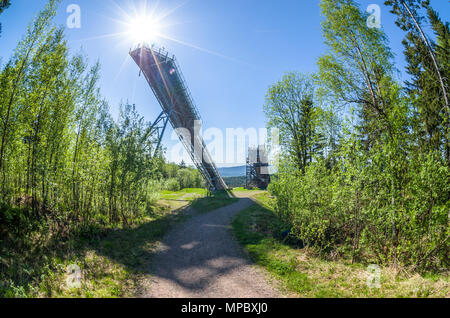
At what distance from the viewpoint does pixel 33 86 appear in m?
6.54

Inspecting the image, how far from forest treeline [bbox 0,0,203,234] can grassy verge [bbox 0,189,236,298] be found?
894mm

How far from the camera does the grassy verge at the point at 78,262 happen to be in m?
4.00

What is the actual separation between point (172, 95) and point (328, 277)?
1720 centimetres

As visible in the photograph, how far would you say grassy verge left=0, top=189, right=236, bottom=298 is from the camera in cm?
400

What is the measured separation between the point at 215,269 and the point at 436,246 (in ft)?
18.6

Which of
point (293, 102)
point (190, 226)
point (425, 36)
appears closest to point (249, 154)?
point (293, 102)

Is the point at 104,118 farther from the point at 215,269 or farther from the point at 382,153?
the point at 382,153

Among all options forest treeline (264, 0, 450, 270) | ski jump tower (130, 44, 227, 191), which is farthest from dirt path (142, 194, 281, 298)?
ski jump tower (130, 44, 227, 191)

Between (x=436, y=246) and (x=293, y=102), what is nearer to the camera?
(x=436, y=246)

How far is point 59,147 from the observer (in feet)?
25.6

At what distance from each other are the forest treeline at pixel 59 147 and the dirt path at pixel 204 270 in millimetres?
3884

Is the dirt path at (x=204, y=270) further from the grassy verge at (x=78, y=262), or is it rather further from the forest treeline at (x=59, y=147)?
the forest treeline at (x=59, y=147)

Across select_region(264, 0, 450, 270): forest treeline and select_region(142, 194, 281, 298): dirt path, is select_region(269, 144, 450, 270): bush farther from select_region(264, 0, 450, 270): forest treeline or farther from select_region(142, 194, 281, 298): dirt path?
select_region(142, 194, 281, 298): dirt path

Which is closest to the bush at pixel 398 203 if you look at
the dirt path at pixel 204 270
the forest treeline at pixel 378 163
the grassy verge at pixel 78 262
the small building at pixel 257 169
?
the forest treeline at pixel 378 163
